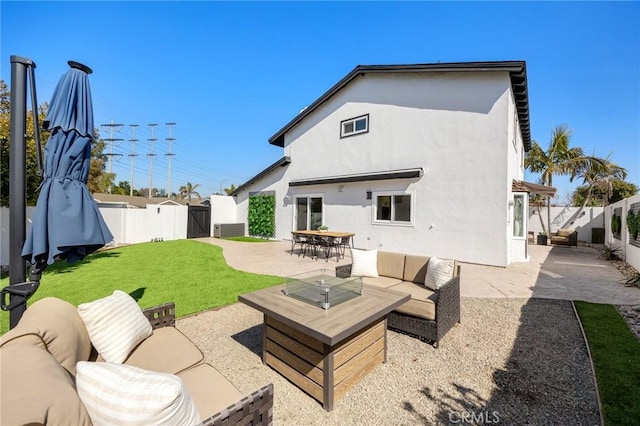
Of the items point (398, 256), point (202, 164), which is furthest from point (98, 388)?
point (202, 164)

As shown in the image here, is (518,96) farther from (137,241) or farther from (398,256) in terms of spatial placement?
(137,241)

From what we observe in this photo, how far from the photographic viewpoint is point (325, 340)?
2.45 meters

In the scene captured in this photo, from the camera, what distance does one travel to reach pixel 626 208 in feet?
31.3

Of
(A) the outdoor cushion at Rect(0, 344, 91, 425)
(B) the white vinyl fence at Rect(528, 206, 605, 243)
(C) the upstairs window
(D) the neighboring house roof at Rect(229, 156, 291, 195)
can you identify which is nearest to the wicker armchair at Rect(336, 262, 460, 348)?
(A) the outdoor cushion at Rect(0, 344, 91, 425)

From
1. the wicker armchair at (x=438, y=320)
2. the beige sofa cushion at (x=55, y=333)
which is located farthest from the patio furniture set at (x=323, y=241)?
the beige sofa cushion at (x=55, y=333)

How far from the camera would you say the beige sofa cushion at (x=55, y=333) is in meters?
1.72

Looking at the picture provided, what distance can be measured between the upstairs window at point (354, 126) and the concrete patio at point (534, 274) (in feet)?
17.9

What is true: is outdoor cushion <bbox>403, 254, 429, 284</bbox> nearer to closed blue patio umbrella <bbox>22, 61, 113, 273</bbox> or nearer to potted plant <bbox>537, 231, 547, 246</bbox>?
closed blue patio umbrella <bbox>22, 61, 113, 273</bbox>

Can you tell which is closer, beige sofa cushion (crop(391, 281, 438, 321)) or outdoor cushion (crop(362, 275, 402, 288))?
beige sofa cushion (crop(391, 281, 438, 321))

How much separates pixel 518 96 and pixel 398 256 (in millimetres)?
9164

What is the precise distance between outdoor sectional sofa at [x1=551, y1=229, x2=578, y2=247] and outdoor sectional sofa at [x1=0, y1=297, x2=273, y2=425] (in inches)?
679

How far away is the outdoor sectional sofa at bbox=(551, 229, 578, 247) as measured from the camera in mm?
13508

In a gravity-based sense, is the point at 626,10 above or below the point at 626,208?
above

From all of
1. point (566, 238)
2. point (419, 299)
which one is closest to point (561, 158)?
point (566, 238)
